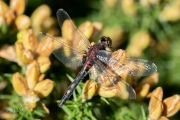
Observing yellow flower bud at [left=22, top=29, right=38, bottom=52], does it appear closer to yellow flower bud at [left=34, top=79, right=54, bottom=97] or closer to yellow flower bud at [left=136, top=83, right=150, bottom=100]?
yellow flower bud at [left=34, top=79, right=54, bottom=97]

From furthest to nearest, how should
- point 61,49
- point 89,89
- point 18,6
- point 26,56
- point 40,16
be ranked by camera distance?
point 40,16
point 18,6
point 61,49
point 26,56
point 89,89

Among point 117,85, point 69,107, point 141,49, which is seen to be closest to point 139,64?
point 117,85

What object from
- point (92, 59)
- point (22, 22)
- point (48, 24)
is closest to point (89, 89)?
point (92, 59)

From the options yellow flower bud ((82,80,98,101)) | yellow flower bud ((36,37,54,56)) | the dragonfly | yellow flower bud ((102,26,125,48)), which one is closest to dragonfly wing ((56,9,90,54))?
the dragonfly

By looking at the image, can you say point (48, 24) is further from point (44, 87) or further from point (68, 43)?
point (44, 87)

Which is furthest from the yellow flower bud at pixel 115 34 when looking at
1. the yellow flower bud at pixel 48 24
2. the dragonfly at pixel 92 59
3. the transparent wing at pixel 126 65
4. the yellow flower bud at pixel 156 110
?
the yellow flower bud at pixel 156 110

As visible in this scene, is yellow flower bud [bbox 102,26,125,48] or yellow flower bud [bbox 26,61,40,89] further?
yellow flower bud [bbox 102,26,125,48]

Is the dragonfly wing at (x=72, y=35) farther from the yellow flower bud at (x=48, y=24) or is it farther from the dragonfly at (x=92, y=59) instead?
the yellow flower bud at (x=48, y=24)
